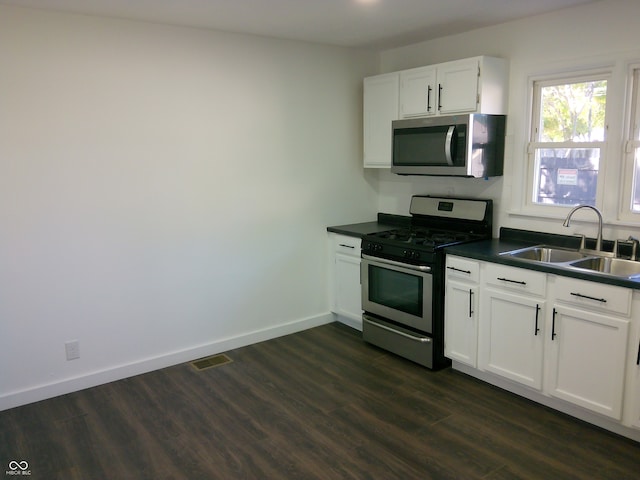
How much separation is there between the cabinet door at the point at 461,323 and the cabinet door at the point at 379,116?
138cm

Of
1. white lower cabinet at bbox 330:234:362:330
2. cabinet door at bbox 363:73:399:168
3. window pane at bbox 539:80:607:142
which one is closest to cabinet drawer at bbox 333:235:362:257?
white lower cabinet at bbox 330:234:362:330

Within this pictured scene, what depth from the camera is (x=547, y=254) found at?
11.4ft

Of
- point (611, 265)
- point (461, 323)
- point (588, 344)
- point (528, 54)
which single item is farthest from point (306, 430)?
point (528, 54)

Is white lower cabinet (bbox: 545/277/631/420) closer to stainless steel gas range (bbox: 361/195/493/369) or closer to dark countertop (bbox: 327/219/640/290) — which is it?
dark countertop (bbox: 327/219/640/290)

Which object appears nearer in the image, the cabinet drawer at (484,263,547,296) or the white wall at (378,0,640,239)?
the cabinet drawer at (484,263,547,296)

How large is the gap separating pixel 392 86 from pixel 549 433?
280 cm

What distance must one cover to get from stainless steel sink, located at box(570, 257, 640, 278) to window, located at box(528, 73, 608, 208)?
428mm

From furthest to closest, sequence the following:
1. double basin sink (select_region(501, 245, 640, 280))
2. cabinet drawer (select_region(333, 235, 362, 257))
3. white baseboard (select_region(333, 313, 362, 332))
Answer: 1. white baseboard (select_region(333, 313, 362, 332))
2. cabinet drawer (select_region(333, 235, 362, 257))
3. double basin sink (select_region(501, 245, 640, 280))

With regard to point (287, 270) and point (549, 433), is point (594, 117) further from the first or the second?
point (287, 270)

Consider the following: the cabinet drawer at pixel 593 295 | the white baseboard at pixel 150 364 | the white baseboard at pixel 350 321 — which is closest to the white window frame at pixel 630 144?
the cabinet drawer at pixel 593 295

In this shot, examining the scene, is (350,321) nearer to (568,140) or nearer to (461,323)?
(461,323)

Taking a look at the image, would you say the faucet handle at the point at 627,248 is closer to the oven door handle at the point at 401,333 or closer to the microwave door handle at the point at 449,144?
the microwave door handle at the point at 449,144

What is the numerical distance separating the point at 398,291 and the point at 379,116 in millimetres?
1543

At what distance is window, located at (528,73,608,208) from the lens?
132 inches
